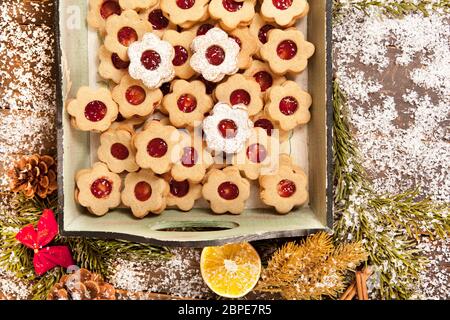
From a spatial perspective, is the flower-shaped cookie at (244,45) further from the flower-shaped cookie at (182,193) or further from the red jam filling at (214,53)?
the flower-shaped cookie at (182,193)

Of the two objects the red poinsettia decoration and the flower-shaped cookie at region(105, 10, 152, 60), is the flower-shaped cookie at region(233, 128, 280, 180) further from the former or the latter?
the red poinsettia decoration

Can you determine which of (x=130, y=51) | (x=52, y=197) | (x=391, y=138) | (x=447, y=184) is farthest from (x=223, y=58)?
(x=447, y=184)

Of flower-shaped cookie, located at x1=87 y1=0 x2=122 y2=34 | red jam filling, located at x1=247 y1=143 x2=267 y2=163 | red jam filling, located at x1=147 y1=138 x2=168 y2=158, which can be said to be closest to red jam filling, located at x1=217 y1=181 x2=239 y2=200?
red jam filling, located at x1=247 y1=143 x2=267 y2=163

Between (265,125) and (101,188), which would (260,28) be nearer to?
(265,125)

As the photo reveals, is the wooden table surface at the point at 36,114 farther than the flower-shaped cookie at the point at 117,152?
Yes

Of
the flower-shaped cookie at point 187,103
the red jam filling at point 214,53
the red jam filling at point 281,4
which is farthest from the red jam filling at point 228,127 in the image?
the red jam filling at point 281,4
